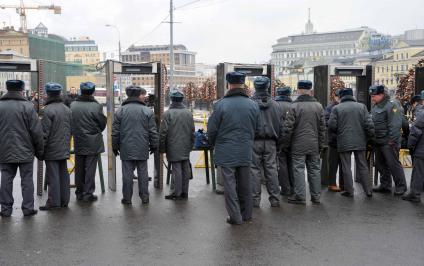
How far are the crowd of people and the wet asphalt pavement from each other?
34 centimetres

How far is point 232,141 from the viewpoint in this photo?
22.7 feet

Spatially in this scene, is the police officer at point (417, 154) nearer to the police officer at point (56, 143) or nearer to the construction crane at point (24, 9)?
the police officer at point (56, 143)

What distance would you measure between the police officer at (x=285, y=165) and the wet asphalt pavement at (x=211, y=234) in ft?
1.87

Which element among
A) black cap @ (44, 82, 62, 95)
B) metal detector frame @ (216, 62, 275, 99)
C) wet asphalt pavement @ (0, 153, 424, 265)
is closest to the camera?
wet asphalt pavement @ (0, 153, 424, 265)

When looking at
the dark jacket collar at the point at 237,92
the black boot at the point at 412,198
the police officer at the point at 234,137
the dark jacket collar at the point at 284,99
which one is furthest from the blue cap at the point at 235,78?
the black boot at the point at 412,198

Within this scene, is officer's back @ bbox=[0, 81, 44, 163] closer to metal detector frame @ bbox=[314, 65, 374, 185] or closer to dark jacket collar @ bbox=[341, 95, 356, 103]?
dark jacket collar @ bbox=[341, 95, 356, 103]

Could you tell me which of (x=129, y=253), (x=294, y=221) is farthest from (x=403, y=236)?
(x=129, y=253)

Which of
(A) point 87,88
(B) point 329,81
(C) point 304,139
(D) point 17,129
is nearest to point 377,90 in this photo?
(B) point 329,81

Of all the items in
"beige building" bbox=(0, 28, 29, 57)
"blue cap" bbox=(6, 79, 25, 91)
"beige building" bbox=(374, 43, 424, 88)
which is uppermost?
"beige building" bbox=(0, 28, 29, 57)

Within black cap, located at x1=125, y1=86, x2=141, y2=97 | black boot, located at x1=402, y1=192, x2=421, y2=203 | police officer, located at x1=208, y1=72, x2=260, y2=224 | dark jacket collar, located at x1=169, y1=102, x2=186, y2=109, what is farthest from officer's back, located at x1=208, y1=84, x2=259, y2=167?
black boot, located at x1=402, y1=192, x2=421, y2=203

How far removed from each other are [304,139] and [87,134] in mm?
3590

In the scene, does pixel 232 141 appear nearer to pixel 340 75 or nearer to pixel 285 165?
pixel 285 165

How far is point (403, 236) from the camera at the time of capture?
6504 mm

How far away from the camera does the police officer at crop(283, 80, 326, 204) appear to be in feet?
27.1
